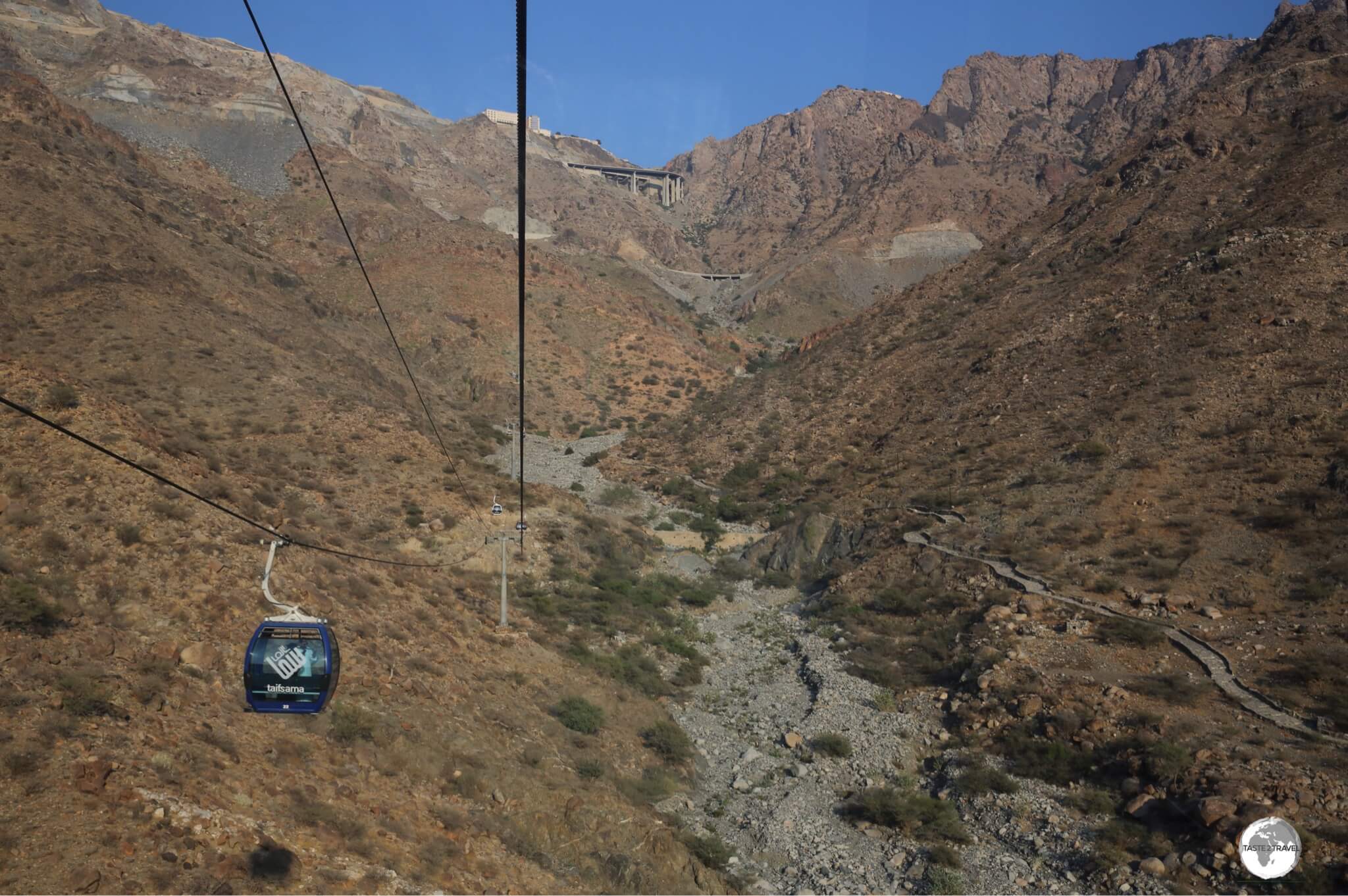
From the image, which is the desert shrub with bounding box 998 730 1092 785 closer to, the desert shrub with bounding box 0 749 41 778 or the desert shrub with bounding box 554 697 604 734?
the desert shrub with bounding box 554 697 604 734

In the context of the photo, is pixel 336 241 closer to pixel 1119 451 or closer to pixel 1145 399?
pixel 1145 399

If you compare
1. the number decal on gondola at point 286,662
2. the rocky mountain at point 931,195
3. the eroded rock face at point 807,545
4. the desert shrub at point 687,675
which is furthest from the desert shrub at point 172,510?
the rocky mountain at point 931,195

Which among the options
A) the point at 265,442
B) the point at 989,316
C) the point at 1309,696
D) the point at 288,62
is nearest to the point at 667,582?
the point at 265,442

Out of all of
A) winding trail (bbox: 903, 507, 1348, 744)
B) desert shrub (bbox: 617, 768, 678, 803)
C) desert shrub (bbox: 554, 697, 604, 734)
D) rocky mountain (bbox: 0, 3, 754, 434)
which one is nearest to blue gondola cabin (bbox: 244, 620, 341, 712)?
desert shrub (bbox: 617, 768, 678, 803)

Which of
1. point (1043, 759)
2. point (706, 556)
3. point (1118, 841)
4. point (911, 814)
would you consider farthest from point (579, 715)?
point (706, 556)

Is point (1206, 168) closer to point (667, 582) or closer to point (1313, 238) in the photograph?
point (1313, 238)

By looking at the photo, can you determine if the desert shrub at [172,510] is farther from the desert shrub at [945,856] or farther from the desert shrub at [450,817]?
the desert shrub at [945,856]
